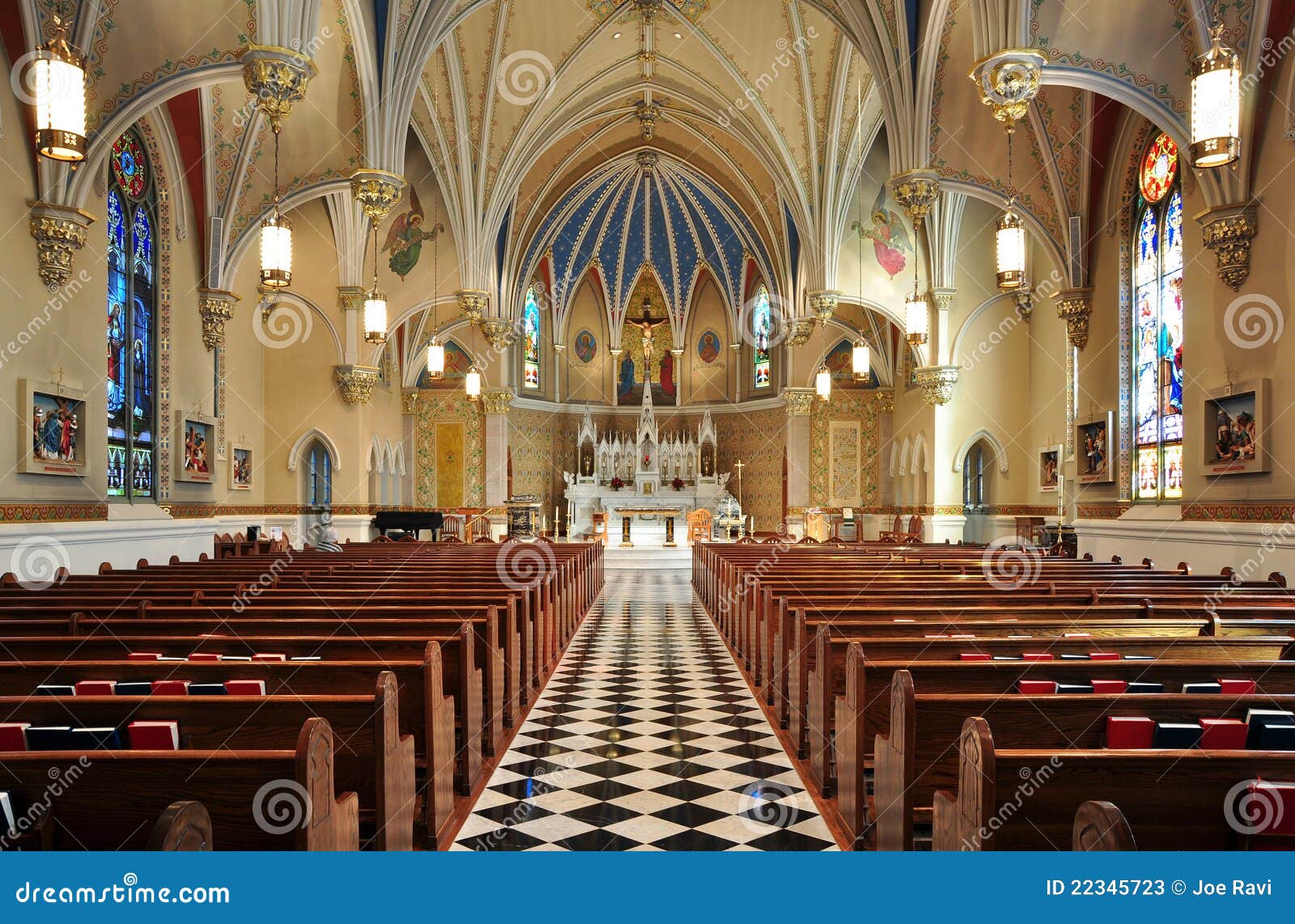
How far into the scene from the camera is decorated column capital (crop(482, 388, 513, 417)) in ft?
92.7

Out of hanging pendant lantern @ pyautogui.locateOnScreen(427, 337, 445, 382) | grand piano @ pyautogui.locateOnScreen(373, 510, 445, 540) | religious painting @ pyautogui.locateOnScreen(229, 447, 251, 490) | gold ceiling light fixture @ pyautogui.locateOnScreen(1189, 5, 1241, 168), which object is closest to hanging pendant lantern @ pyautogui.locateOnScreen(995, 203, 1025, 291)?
gold ceiling light fixture @ pyautogui.locateOnScreen(1189, 5, 1241, 168)

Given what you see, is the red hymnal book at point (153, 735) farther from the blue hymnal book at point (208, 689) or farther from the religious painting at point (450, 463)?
the religious painting at point (450, 463)

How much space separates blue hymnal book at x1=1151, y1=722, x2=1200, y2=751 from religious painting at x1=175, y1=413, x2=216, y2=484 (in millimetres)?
15933

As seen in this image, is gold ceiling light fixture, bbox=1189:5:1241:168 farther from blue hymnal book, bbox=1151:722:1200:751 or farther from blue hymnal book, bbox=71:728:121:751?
blue hymnal book, bbox=71:728:121:751

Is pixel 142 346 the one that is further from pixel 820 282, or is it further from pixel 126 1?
pixel 820 282

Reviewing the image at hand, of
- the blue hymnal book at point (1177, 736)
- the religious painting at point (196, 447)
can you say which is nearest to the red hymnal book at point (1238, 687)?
the blue hymnal book at point (1177, 736)

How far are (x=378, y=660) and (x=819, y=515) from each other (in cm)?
2380

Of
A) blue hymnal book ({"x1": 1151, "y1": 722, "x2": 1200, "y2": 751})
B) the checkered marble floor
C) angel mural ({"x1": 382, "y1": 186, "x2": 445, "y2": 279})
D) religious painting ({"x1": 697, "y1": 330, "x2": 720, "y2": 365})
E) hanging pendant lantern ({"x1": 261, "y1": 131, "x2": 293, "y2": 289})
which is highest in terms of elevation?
angel mural ({"x1": 382, "y1": 186, "x2": 445, "y2": 279})

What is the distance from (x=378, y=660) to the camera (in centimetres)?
481

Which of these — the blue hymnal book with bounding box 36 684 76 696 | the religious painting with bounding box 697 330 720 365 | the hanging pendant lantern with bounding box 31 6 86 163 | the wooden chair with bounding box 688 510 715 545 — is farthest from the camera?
the religious painting with bounding box 697 330 720 365

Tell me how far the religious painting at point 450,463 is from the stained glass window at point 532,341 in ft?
11.6

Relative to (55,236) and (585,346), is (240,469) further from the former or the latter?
(585,346)

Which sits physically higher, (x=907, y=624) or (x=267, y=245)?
(x=267, y=245)

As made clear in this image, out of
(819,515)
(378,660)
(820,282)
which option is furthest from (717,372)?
(378,660)
